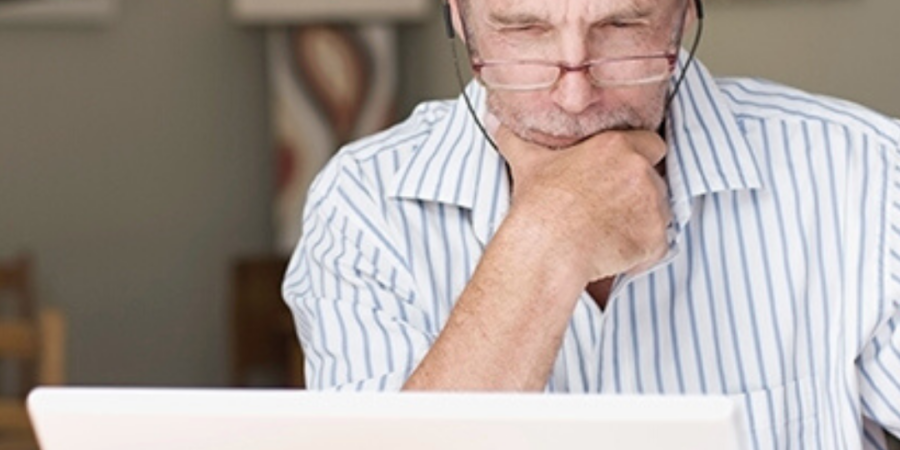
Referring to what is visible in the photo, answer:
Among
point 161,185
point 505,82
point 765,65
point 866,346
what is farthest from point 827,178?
point 161,185

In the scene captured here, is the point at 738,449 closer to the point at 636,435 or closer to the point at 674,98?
the point at 636,435

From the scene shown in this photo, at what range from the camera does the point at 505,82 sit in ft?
5.25

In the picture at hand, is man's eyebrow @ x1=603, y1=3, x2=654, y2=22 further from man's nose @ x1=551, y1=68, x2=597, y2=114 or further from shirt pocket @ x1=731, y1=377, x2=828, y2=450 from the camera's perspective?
shirt pocket @ x1=731, y1=377, x2=828, y2=450

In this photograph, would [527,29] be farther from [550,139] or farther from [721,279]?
[721,279]

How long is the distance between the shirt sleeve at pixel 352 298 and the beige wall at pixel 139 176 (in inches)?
178

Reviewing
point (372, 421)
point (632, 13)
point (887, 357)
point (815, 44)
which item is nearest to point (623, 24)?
point (632, 13)

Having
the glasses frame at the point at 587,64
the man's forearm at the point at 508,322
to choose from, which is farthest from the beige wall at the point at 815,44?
the man's forearm at the point at 508,322

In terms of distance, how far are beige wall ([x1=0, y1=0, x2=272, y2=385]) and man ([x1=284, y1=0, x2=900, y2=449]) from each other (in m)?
4.56

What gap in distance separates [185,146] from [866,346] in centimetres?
509

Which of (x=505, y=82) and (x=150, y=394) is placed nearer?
(x=150, y=394)

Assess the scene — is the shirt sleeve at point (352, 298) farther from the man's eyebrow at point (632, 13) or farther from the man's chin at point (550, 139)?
the man's eyebrow at point (632, 13)

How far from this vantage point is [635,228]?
155cm

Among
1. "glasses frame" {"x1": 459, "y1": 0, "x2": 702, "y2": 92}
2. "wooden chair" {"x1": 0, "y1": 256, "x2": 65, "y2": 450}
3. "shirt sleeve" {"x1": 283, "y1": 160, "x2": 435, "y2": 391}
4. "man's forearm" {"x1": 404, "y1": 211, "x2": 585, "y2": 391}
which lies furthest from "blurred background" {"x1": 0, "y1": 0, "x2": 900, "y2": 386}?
"man's forearm" {"x1": 404, "y1": 211, "x2": 585, "y2": 391}

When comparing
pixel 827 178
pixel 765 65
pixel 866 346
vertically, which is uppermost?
pixel 827 178
